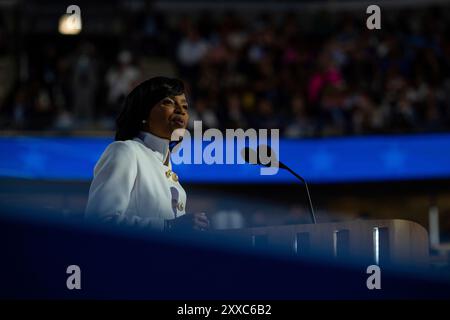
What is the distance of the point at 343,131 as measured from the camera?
10102 mm

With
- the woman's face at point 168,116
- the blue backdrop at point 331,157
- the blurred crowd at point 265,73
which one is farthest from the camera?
the blurred crowd at point 265,73

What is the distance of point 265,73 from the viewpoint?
38.6ft

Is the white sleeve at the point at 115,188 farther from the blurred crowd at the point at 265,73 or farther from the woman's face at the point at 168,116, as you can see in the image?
the blurred crowd at the point at 265,73

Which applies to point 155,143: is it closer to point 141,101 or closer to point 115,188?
point 141,101

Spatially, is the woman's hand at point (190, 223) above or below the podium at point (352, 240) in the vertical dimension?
above

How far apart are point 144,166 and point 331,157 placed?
569 centimetres

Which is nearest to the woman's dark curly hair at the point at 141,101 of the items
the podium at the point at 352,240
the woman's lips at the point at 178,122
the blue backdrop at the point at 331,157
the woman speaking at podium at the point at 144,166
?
the woman speaking at podium at the point at 144,166

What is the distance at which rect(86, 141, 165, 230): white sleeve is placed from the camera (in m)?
4.01

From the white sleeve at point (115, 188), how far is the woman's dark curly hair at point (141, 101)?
0.18 metres

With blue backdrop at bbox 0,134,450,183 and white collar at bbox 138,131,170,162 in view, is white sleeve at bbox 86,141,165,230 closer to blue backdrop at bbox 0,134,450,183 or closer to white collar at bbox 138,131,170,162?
white collar at bbox 138,131,170,162

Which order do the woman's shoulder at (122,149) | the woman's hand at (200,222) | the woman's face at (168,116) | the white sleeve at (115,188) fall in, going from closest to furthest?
the woman's hand at (200,222) → the white sleeve at (115,188) → the woman's shoulder at (122,149) → the woman's face at (168,116)

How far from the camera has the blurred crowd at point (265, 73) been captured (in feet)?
34.7

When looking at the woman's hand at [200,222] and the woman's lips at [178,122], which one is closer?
the woman's hand at [200,222]
